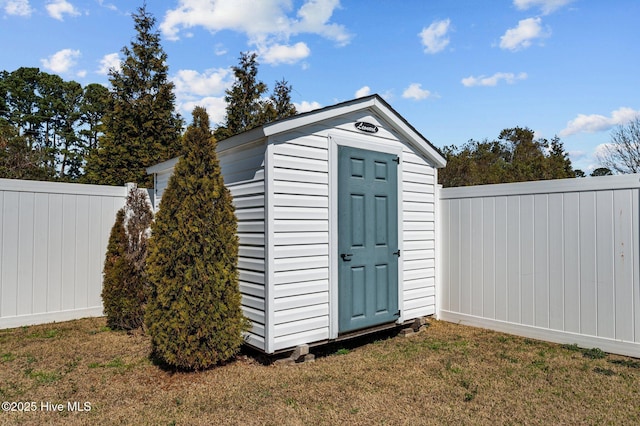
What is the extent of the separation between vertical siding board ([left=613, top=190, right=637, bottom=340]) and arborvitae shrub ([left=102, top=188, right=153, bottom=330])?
5.59 meters

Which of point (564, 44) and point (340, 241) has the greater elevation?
point (564, 44)

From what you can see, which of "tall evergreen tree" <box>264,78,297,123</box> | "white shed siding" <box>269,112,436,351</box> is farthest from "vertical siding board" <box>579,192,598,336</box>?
"tall evergreen tree" <box>264,78,297,123</box>

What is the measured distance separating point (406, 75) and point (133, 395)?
7.00 metres

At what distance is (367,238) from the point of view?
4.59m

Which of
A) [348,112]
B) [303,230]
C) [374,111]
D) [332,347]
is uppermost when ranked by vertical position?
[374,111]

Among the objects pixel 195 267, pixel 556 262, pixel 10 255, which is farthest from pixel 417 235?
pixel 10 255

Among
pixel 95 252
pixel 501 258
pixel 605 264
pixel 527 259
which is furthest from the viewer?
pixel 95 252

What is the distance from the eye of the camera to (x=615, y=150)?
15000 millimetres

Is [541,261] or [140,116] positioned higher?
[140,116]

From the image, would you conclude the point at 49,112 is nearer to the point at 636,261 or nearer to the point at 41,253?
the point at 41,253

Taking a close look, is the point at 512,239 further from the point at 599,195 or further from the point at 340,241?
the point at 340,241

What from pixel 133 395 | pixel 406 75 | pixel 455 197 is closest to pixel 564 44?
pixel 406 75

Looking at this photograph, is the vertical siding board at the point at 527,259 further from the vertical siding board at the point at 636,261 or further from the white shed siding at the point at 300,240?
the white shed siding at the point at 300,240

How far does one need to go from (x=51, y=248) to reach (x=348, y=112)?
15.0 ft
